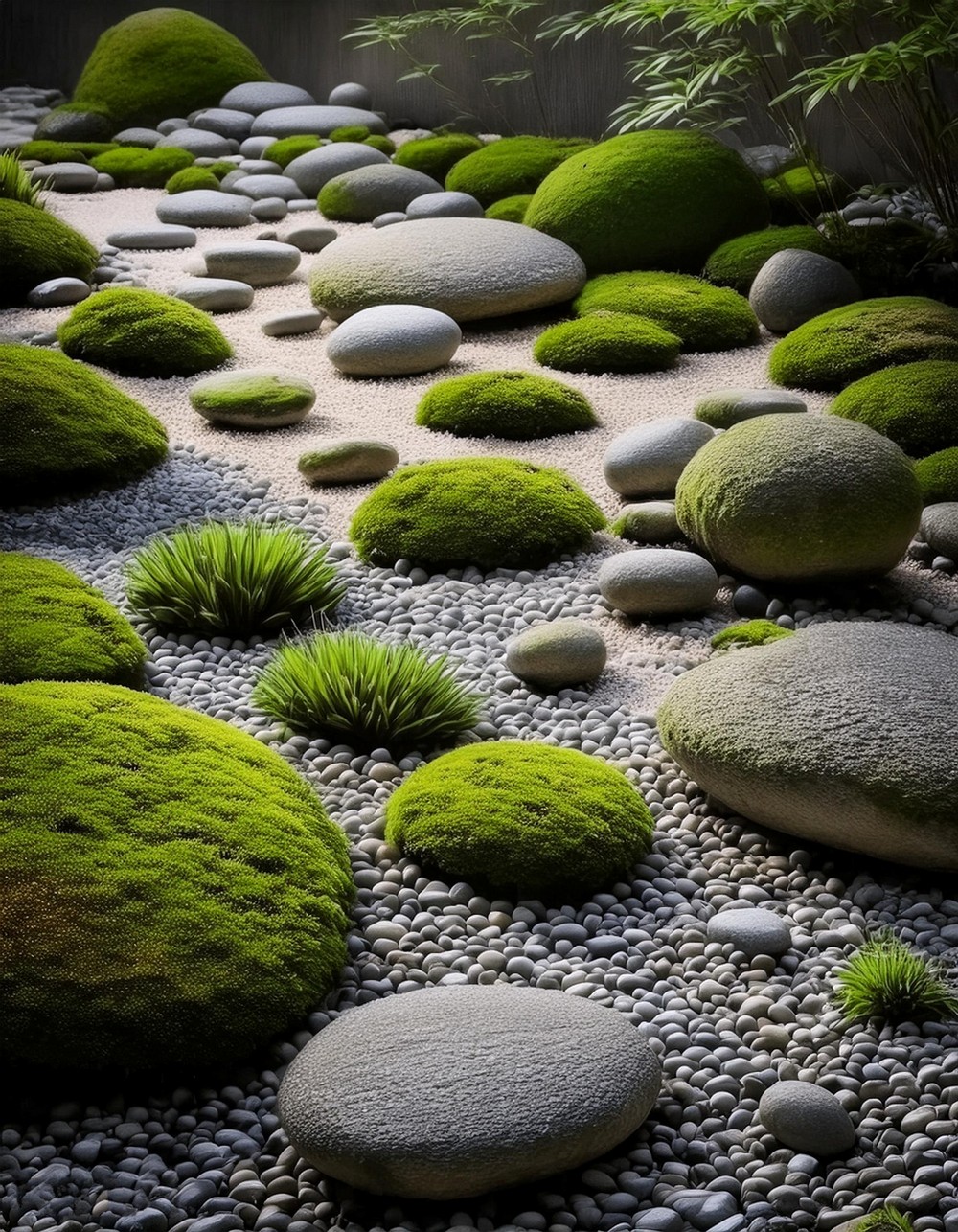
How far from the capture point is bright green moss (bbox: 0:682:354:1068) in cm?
271

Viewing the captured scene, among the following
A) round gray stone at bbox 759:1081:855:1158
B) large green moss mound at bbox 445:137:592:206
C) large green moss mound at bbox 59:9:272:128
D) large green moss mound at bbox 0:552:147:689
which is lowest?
round gray stone at bbox 759:1081:855:1158

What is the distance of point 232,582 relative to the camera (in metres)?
4.48

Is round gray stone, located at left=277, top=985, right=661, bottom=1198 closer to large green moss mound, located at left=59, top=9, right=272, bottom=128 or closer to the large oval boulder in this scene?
the large oval boulder

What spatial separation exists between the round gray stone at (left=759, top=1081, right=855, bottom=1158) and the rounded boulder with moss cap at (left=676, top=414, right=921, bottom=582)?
2260 millimetres

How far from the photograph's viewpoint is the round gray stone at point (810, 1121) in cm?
264

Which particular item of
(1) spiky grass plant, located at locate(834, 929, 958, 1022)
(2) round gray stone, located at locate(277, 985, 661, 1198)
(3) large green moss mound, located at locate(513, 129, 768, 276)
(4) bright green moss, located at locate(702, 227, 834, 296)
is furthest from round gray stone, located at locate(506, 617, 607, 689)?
(3) large green moss mound, located at locate(513, 129, 768, 276)

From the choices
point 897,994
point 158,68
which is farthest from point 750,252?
point 158,68

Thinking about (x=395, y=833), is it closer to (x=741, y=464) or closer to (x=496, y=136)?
(x=741, y=464)

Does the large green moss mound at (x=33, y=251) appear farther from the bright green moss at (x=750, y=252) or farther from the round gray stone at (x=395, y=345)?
the bright green moss at (x=750, y=252)

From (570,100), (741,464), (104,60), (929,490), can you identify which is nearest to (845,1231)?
(741,464)

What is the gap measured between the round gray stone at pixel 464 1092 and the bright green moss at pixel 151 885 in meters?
0.24

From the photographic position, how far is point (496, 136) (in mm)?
10766

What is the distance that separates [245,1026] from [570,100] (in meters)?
8.67

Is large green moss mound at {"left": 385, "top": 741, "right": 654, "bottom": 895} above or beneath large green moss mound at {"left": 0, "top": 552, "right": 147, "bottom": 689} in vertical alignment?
beneath
